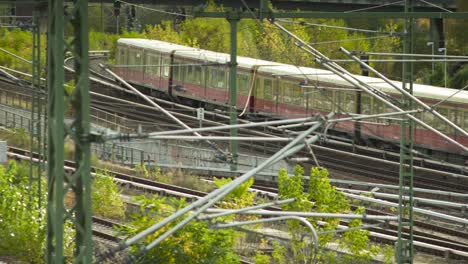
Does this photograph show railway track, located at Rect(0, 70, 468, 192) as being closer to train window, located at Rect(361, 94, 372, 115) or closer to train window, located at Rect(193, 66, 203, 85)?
train window, located at Rect(361, 94, 372, 115)

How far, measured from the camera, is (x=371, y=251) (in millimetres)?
16672

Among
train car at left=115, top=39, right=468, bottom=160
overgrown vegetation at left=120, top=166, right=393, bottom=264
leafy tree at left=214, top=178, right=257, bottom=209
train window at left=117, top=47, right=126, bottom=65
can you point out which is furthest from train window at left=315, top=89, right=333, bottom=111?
leafy tree at left=214, top=178, right=257, bottom=209

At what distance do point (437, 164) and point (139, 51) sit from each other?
13.0 metres

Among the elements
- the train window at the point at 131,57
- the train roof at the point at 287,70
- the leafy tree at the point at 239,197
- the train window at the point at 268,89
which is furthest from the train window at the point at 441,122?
the train window at the point at 131,57

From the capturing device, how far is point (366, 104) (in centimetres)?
2912

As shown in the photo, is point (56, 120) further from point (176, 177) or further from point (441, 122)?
point (441, 122)

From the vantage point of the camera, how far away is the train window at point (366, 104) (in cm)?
2903

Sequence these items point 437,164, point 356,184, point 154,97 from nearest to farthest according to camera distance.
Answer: point 356,184 < point 437,164 < point 154,97

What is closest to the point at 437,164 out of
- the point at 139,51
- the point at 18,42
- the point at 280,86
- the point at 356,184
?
the point at 356,184

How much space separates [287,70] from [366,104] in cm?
282

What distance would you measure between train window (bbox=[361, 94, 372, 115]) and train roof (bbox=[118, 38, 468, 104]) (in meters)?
0.47

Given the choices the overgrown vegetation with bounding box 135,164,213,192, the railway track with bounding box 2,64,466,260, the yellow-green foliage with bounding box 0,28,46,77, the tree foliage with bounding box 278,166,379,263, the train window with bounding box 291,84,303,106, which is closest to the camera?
the tree foliage with bounding box 278,166,379,263

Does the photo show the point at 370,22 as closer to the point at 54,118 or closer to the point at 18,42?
the point at 18,42

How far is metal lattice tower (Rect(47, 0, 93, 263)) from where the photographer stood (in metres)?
10.2
